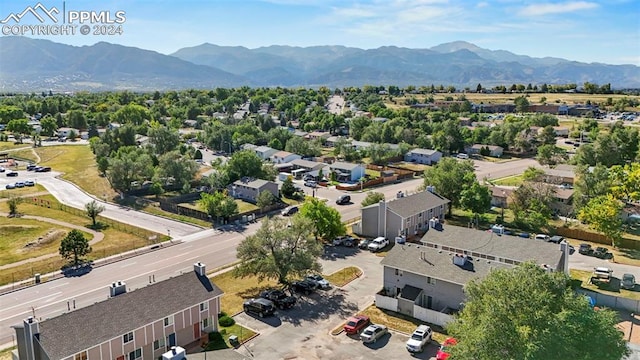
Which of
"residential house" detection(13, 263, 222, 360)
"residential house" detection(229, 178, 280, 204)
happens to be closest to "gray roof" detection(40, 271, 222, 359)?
"residential house" detection(13, 263, 222, 360)

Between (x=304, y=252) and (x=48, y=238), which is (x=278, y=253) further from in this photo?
(x=48, y=238)

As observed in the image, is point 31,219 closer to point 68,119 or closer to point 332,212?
point 332,212

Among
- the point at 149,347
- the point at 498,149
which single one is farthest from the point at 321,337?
the point at 498,149

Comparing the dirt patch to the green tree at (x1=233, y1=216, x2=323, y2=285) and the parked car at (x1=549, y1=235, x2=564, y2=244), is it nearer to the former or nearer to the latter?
the green tree at (x1=233, y1=216, x2=323, y2=285)

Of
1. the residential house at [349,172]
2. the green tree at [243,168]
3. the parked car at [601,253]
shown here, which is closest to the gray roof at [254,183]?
the green tree at [243,168]

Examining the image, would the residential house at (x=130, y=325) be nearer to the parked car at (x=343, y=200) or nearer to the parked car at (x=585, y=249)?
the parked car at (x=343, y=200)
